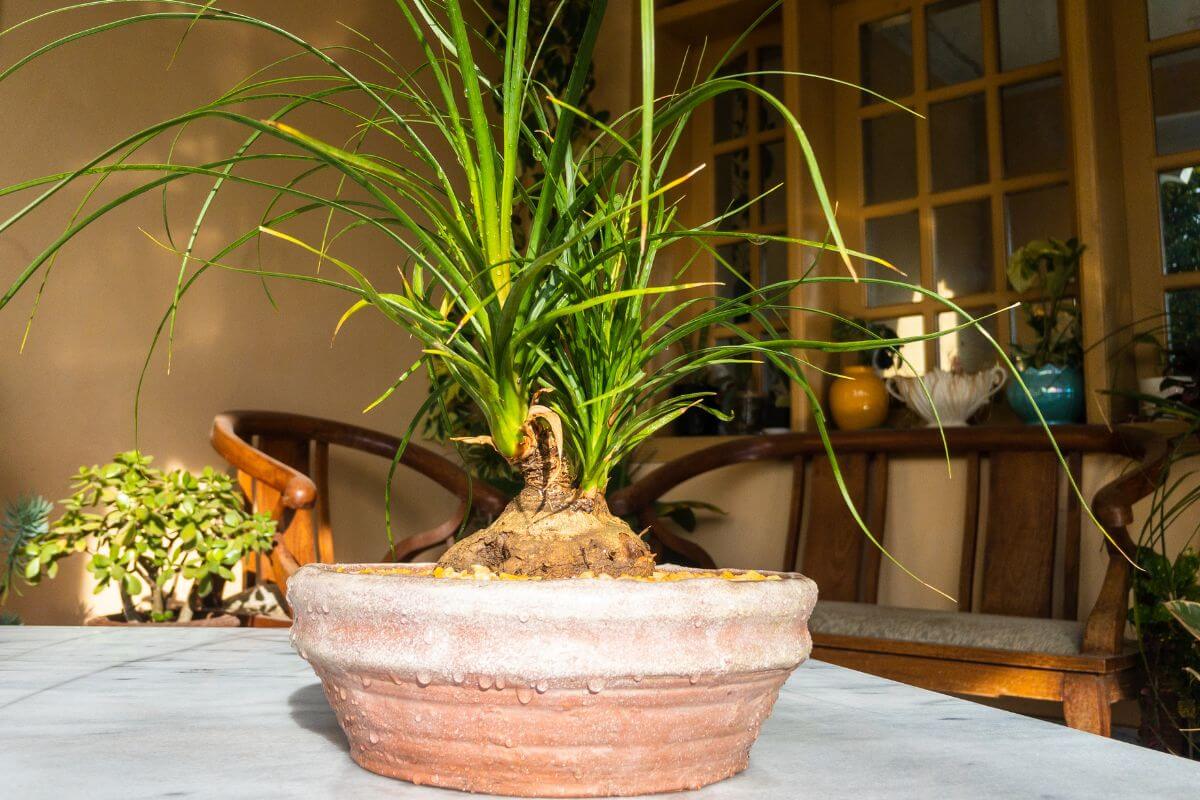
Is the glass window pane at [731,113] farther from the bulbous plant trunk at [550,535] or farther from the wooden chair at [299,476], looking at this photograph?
the bulbous plant trunk at [550,535]

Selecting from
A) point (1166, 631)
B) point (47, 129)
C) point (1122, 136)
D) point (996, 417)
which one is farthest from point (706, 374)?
point (47, 129)

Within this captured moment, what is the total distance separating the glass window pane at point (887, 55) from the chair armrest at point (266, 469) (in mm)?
2098

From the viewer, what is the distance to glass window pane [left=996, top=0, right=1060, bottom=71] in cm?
288

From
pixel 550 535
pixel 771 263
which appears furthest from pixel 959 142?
pixel 550 535

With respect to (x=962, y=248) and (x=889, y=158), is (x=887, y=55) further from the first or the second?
(x=962, y=248)

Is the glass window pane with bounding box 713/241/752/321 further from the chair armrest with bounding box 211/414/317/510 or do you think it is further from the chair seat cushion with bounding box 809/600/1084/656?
the chair armrest with bounding box 211/414/317/510

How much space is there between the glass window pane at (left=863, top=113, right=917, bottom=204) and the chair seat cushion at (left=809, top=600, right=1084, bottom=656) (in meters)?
1.41

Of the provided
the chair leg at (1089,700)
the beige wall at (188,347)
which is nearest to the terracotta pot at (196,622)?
the beige wall at (188,347)

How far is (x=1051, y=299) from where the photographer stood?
2592mm

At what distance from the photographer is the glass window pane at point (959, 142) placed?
296 centimetres

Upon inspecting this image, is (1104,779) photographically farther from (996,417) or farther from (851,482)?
(996,417)

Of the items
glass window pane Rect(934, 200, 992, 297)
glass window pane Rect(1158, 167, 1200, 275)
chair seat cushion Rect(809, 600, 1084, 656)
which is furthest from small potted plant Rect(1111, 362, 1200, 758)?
glass window pane Rect(934, 200, 992, 297)

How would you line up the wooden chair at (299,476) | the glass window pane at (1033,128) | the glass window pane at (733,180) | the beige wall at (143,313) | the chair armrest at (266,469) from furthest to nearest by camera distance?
1. the glass window pane at (733,180)
2. the glass window pane at (1033,128)
3. the beige wall at (143,313)
4. the wooden chair at (299,476)
5. the chair armrest at (266,469)

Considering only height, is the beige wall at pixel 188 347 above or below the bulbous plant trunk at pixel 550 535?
above
